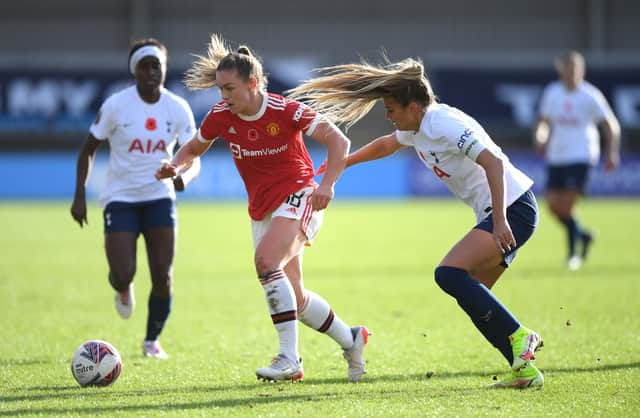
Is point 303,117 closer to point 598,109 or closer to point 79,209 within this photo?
point 79,209

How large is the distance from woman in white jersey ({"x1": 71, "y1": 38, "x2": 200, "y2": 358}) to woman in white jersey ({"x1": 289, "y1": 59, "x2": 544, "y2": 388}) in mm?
1689

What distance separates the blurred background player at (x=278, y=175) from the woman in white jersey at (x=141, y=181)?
1.12 m

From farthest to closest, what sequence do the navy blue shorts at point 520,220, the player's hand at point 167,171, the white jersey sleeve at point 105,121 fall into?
1. the white jersey sleeve at point 105,121
2. the player's hand at point 167,171
3. the navy blue shorts at point 520,220

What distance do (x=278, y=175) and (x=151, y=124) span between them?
169cm

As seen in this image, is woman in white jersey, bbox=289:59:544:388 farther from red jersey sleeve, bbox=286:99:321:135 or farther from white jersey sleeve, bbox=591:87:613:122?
white jersey sleeve, bbox=591:87:613:122

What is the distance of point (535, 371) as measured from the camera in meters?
5.75

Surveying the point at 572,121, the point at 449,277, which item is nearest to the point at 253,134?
the point at 449,277

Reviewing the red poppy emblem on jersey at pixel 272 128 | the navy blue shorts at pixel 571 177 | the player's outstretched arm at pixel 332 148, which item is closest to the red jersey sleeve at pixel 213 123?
the red poppy emblem on jersey at pixel 272 128

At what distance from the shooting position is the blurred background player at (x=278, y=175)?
6000 millimetres

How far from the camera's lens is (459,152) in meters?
5.84

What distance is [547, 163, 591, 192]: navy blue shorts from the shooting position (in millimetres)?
13266

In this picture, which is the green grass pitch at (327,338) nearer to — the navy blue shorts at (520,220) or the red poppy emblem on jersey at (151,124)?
the navy blue shorts at (520,220)

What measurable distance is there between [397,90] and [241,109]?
0.96 meters

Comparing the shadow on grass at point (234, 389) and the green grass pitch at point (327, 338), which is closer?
the shadow on grass at point (234, 389)
